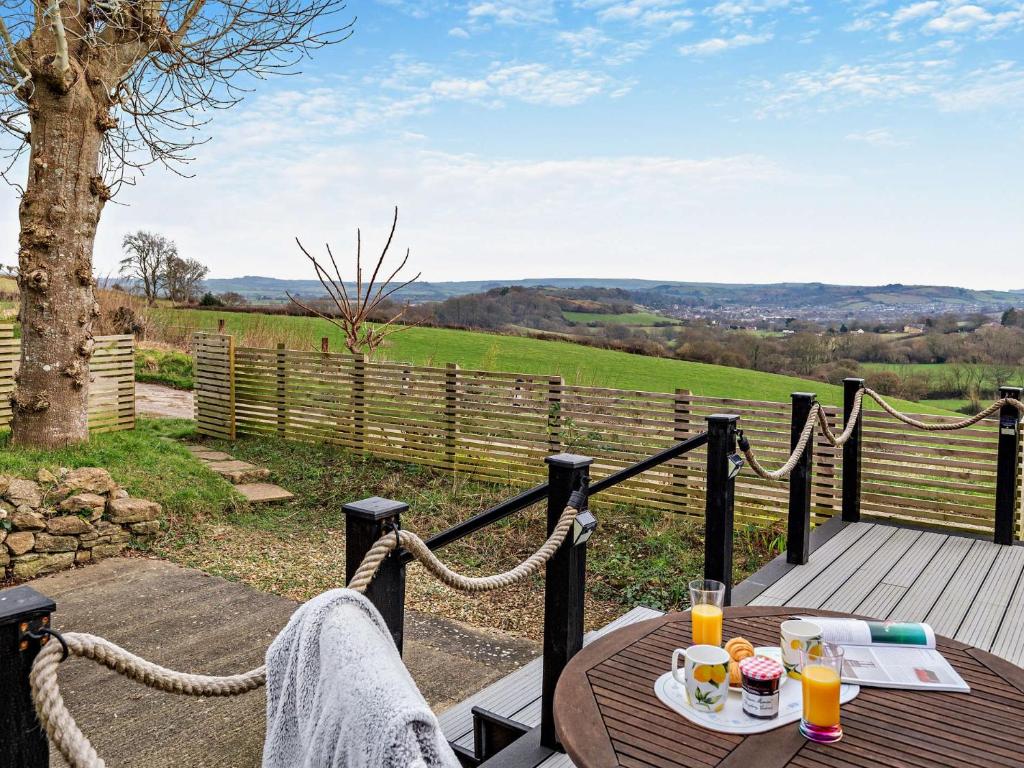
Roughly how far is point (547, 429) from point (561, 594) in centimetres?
574

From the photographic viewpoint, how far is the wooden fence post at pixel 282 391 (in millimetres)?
10539

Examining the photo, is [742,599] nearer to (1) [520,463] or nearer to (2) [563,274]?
(1) [520,463]

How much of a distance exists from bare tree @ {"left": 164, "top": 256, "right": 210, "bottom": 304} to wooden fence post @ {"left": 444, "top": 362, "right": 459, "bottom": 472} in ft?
64.9

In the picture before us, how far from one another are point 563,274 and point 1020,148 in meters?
17.3

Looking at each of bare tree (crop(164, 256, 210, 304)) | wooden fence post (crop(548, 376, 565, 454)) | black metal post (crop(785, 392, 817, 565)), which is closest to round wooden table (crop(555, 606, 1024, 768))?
black metal post (crop(785, 392, 817, 565))

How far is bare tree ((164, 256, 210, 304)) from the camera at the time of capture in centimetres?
2502

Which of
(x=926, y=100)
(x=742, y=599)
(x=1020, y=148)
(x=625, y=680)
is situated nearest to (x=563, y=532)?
(x=625, y=680)

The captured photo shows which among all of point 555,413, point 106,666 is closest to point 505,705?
point 106,666

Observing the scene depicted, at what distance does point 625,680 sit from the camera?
1.78m

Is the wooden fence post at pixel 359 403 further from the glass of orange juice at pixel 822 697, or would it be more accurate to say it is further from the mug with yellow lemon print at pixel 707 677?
the glass of orange juice at pixel 822 697

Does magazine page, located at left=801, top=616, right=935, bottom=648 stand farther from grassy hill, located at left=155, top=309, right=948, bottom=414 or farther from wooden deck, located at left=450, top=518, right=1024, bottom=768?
grassy hill, located at left=155, top=309, right=948, bottom=414

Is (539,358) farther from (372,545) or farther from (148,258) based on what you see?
(372,545)

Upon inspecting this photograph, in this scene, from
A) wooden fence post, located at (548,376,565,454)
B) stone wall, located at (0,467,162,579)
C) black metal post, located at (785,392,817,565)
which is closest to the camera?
black metal post, located at (785,392,817,565)

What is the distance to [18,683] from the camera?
1103 mm
